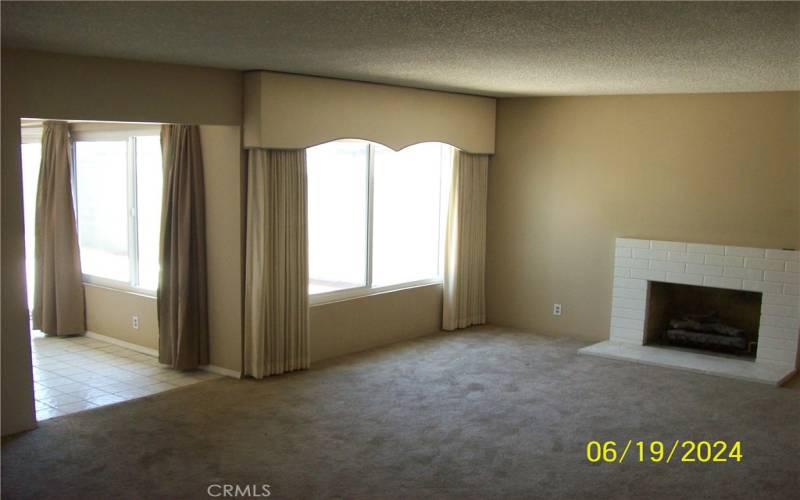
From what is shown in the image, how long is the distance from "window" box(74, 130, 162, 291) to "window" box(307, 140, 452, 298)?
147 cm

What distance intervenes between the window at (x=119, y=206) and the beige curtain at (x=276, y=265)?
141 centimetres

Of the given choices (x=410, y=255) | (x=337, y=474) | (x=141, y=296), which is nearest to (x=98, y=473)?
(x=337, y=474)

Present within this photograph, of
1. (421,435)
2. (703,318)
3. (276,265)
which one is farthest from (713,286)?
(276,265)

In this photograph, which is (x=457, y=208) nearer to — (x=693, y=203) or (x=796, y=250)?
(x=693, y=203)

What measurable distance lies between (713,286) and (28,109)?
17.8 feet

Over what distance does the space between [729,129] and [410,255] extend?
3.10m

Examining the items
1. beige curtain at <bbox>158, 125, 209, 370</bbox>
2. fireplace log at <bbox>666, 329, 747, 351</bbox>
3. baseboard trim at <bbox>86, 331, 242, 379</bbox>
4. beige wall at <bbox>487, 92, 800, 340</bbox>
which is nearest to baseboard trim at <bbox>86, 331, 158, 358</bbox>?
baseboard trim at <bbox>86, 331, 242, 379</bbox>

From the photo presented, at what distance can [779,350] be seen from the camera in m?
6.21

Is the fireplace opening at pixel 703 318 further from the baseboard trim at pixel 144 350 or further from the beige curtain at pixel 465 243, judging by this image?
the baseboard trim at pixel 144 350

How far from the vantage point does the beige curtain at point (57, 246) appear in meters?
6.98

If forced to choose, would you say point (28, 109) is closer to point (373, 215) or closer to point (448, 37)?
point (448, 37)

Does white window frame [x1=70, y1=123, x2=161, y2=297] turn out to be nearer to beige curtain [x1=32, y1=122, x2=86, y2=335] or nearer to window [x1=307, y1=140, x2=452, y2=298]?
beige curtain [x1=32, y1=122, x2=86, y2=335]

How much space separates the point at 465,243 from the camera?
298 inches
